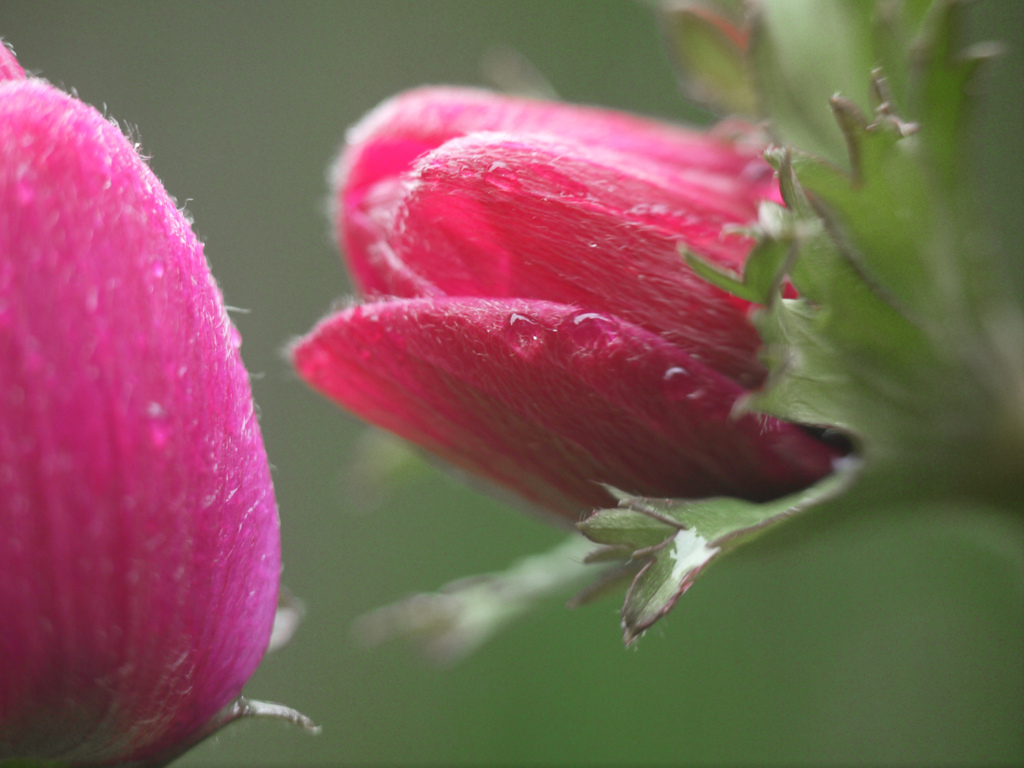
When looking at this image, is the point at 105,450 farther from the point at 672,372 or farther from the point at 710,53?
the point at 710,53

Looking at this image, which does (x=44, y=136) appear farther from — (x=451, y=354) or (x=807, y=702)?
(x=807, y=702)

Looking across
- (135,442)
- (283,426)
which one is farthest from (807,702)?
(135,442)

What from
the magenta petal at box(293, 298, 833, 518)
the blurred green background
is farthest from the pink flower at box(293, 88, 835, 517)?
the blurred green background

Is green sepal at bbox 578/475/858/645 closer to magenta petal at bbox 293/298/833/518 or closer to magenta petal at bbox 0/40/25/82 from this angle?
magenta petal at bbox 293/298/833/518

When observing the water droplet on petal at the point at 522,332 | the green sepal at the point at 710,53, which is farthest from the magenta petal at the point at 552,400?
the green sepal at the point at 710,53

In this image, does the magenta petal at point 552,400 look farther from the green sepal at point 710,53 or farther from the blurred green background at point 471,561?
the blurred green background at point 471,561
